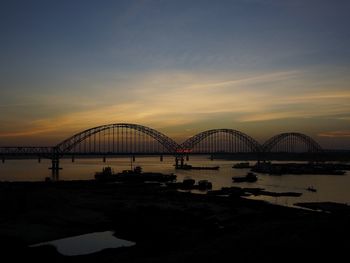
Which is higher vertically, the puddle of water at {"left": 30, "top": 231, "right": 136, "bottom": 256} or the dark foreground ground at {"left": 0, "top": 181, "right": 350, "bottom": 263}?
the dark foreground ground at {"left": 0, "top": 181, "right": 350, "bottom": 263}

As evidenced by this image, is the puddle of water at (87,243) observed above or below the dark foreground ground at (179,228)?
below

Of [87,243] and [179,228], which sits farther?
[179,228]

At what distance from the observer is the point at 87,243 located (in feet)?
103

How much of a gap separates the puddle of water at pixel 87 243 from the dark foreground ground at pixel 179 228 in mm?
870

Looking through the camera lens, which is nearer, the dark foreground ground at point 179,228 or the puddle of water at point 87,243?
the dark foreground ground at point 179,228

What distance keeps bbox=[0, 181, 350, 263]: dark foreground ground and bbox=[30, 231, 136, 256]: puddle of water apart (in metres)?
0.87

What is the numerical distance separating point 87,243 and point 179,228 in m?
7.54

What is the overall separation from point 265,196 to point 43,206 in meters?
33.1

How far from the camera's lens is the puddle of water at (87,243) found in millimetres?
29141

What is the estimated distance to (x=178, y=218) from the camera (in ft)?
127

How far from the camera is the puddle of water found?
29141 millimetres

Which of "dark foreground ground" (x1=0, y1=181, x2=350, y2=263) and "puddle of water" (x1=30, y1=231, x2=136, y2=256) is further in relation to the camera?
"puddle of water" (x1=30, y1=231, x2=136, y2=256)

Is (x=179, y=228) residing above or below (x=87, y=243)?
above

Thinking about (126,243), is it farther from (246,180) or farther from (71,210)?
(246,180)
